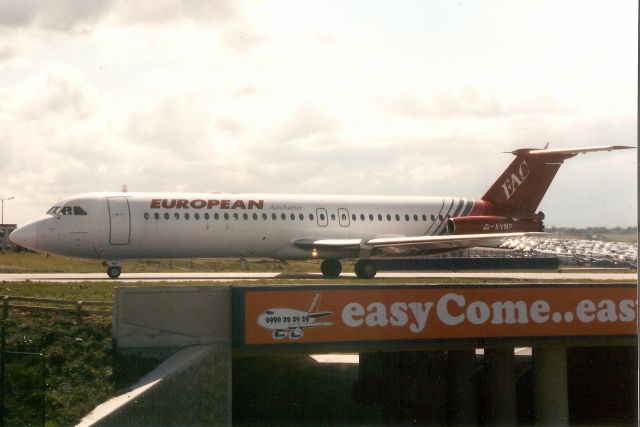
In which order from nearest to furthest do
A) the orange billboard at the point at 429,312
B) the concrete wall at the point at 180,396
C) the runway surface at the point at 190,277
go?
the concrete wall at the point at 180,396 < the orange billboard at the point at 429,312 < the runway surface at the point at 190,277

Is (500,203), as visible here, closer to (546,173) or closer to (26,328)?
(546,173)

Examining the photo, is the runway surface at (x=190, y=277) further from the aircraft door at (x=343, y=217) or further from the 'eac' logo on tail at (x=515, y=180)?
the 'eac' logo on tail at (x=515, y=180)

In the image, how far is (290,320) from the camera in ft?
79.5

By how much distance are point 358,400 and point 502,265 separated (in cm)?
2725

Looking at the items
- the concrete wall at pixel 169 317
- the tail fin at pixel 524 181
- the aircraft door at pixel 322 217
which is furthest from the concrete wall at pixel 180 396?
the tail fin at pixel 524 181

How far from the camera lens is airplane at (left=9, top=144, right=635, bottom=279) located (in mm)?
36094

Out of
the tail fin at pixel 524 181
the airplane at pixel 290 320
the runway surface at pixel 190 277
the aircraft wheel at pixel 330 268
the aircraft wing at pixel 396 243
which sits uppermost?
the tail fin at pixel 524 181

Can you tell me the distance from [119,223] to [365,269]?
36.2 feet

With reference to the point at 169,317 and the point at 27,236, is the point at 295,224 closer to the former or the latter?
the point at 27,236

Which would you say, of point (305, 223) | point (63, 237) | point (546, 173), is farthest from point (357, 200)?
point (63, 237)

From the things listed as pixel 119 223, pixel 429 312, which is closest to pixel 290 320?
pixel 429 312

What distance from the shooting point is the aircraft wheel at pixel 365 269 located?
39000mm

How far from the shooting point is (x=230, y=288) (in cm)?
2392

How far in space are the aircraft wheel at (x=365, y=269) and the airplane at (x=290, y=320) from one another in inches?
574
